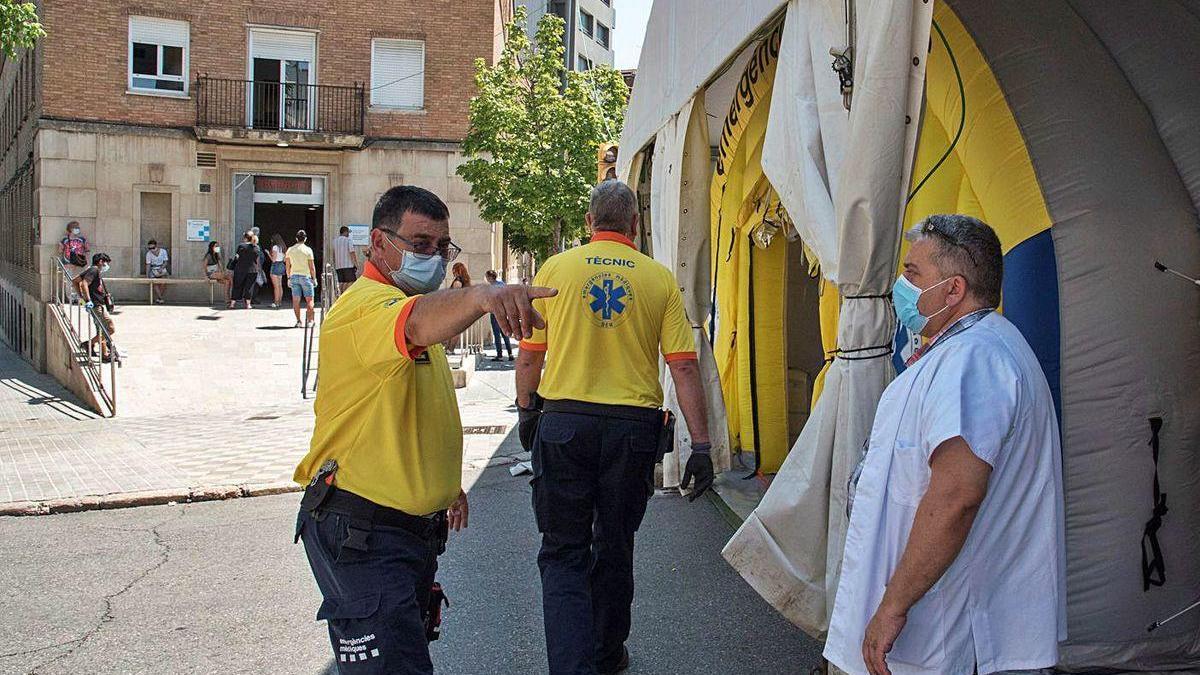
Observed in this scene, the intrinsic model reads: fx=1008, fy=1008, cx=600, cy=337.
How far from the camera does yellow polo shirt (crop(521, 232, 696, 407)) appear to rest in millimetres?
4168

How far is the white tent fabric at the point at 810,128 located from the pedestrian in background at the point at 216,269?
67.2 feet

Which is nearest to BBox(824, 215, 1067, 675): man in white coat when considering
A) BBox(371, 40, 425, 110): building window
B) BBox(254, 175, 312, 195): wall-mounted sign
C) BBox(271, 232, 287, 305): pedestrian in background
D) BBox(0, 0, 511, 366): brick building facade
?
BBox(271, 232, 287, 305): pedestrian in background

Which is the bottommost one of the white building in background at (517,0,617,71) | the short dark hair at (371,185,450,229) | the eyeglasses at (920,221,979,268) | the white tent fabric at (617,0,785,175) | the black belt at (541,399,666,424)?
the black belt at (541,399,666,424)

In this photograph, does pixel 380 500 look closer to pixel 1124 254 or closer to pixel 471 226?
pixel 1124 254

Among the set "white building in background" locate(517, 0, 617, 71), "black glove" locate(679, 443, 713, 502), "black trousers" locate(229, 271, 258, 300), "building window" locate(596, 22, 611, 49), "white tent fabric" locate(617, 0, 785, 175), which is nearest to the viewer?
"black glove" locate(679, 443, 713, 502)

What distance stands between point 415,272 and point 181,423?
10347 millimetres

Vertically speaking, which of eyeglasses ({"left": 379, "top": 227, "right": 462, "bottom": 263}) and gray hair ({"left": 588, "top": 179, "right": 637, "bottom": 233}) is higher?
gray hair ({"left": 588, "top": 179, "right": 637, "bottom": 233})

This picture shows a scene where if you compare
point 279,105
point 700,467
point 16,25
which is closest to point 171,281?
point 279,105

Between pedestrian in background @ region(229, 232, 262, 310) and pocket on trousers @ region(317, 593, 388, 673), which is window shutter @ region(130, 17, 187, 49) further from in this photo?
pocket on trousers @ region(317, 593, 388, 673)

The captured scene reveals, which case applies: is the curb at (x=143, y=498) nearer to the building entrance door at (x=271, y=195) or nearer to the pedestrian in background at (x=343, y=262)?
the pedestrian in background at (x=343, y=262)

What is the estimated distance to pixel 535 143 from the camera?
2262 centimetres

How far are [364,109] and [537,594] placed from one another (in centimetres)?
2108

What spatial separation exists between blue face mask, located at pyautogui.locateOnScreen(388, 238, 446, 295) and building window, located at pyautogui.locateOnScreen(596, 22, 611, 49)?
5396 centimetres

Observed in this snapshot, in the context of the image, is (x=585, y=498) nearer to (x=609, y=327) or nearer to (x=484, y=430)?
(x=609, y=327)
